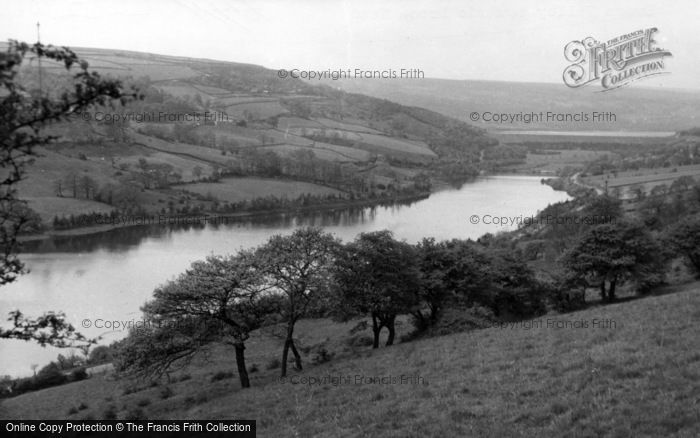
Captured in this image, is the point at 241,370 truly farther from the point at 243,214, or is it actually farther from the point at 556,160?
Answer: the point at 556,160

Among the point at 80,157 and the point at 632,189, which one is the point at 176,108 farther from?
the point at 632,189

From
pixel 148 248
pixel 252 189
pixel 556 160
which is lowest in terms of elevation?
pixel 148 248

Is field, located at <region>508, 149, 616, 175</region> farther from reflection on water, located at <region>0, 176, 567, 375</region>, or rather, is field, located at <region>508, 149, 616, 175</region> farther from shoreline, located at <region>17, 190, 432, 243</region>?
shoreline, located at <region>17, 190, 432, 243</region>

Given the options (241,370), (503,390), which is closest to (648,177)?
(241,370)

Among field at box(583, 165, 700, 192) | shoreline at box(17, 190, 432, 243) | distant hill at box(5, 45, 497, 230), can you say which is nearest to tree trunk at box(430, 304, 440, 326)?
distant hill at box(5, 45, 497, 230)

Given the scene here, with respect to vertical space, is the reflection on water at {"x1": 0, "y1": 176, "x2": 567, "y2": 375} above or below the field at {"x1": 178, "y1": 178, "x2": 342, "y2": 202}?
below

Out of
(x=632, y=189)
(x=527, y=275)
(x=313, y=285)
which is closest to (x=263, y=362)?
(x=313, y=285)
